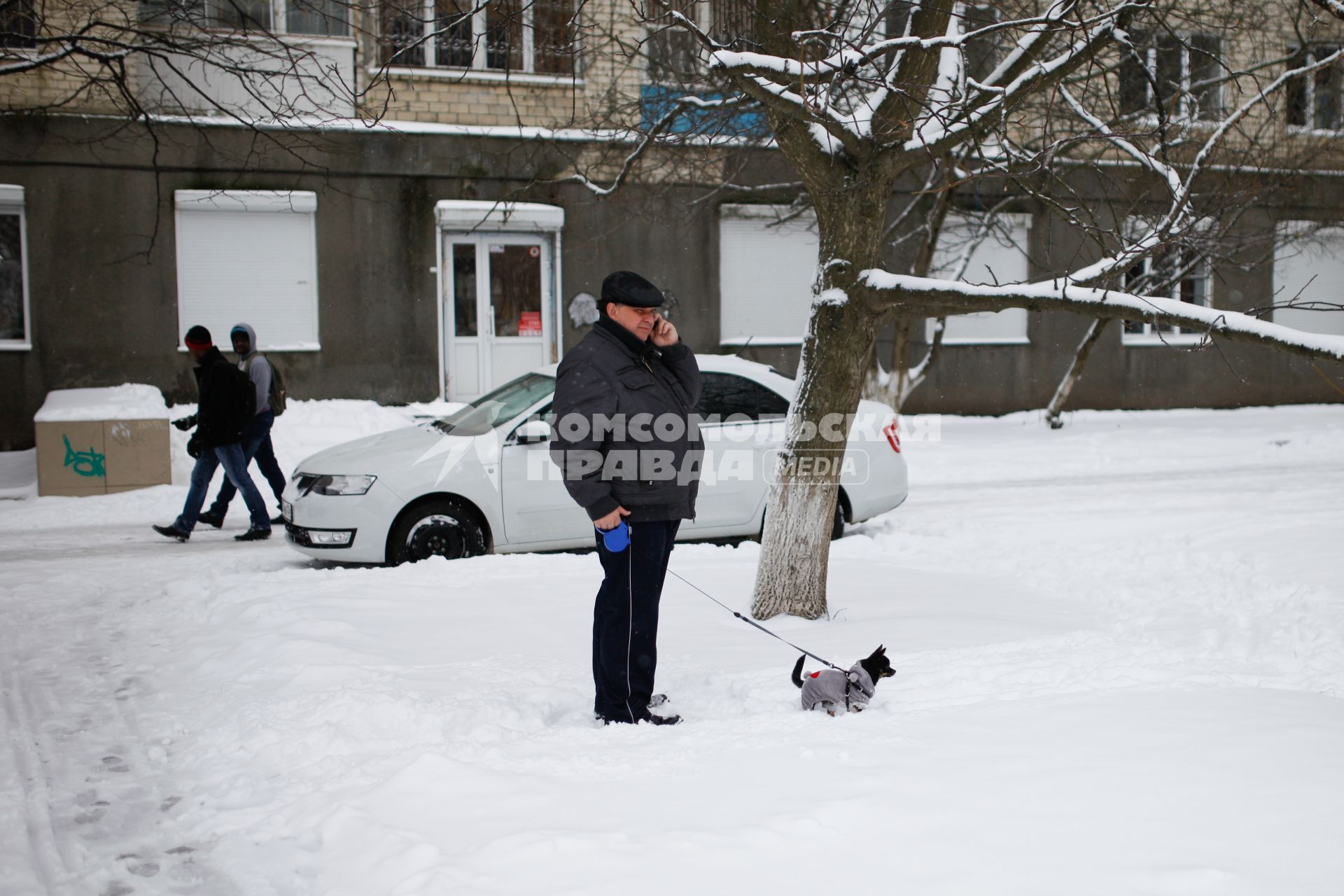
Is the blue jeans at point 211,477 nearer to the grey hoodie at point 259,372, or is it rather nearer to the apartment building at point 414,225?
the grey hoodie at point 259,372

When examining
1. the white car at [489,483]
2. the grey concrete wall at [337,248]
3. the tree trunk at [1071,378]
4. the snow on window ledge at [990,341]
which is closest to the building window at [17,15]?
the grey concrete wall at [337,248]

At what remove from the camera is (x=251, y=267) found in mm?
15953

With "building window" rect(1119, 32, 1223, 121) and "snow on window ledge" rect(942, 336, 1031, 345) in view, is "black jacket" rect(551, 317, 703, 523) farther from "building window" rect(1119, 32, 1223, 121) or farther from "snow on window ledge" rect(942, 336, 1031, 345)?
"snow on window ledge" rect(942, 336, 1031, 345)

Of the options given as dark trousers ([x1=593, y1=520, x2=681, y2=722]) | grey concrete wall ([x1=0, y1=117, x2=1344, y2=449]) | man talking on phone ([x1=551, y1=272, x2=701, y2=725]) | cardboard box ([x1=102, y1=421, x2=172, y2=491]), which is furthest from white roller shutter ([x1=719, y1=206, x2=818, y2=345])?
dark trousers ([x1=593, y1=520, x2=681, y2=722])

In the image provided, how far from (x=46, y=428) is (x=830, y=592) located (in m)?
9.14

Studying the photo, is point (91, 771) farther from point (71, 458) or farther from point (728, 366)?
point (71, 458)

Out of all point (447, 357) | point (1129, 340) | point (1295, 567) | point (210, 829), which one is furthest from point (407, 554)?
point (1129, 340)

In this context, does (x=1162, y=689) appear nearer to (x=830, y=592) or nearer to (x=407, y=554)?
(x=830, y=592)

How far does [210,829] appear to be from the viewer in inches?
145

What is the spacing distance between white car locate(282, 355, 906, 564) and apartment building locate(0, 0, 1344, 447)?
475 centimetres

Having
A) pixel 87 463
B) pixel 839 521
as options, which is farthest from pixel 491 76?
pixel 839 521

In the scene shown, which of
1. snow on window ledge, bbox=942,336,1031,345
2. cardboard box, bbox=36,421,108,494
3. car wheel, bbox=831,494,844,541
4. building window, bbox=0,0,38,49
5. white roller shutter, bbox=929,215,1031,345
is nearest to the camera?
building window, bbox=0,0,38,49

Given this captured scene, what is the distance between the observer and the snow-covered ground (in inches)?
125

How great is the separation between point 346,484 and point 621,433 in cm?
400
